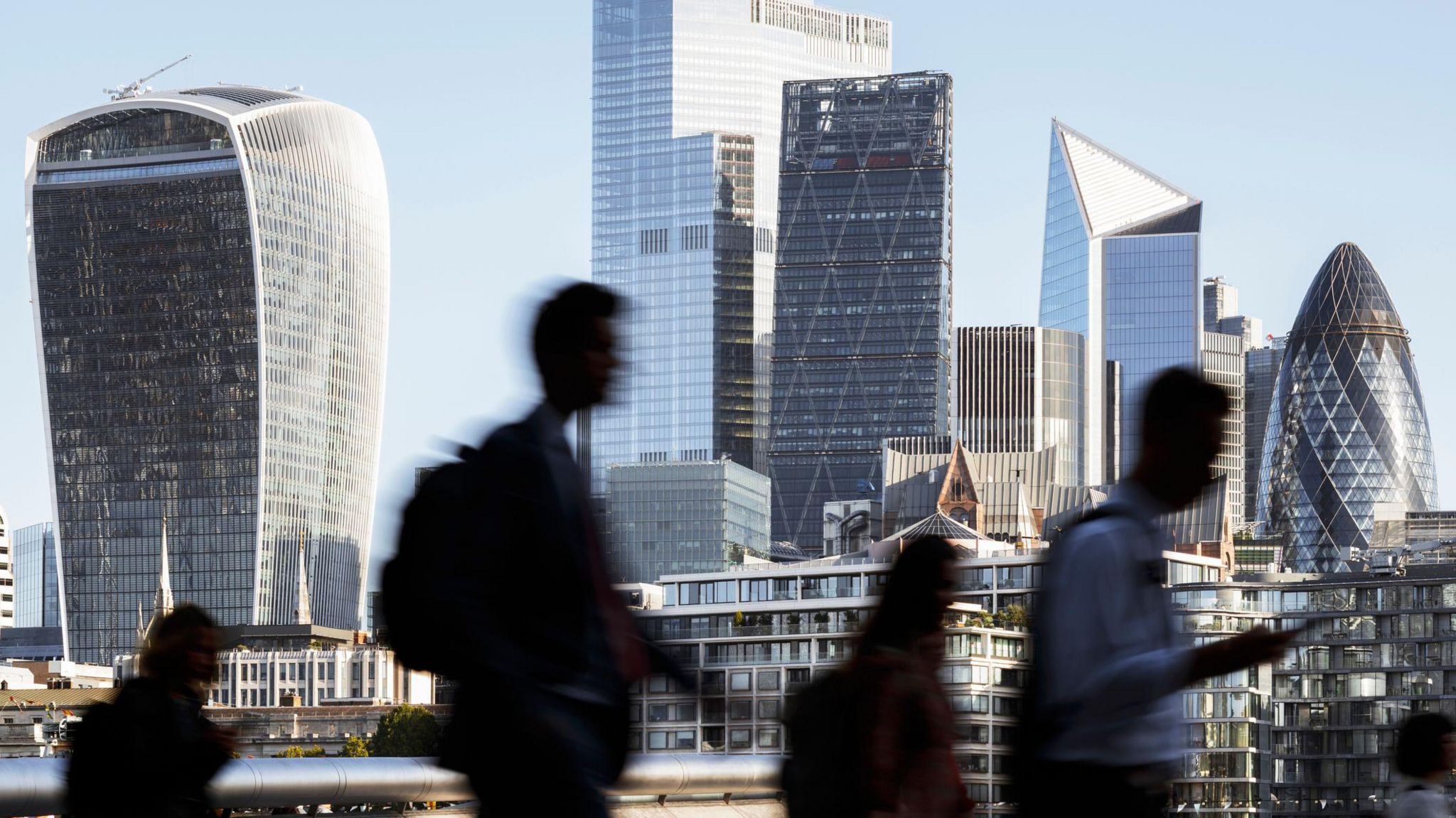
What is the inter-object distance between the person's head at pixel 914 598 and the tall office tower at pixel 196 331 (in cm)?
16785

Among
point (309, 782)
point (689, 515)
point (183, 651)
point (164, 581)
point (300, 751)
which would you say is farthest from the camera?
point (689, 515)

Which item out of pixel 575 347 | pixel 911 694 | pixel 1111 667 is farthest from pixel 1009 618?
pixel 575 347

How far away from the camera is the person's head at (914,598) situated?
6480mm

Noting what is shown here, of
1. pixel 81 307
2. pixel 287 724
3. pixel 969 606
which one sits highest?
pixel 81 307

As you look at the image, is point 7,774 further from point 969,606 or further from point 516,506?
point 969,606

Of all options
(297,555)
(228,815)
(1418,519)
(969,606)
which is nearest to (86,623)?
(297,555)

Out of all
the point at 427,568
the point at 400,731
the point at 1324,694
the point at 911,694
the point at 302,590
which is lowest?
the point at 400,731

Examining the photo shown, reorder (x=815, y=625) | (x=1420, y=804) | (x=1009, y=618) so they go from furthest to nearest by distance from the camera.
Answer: (x=815, y=625)
(x=1009, y=618)
(x=1420, y=804)

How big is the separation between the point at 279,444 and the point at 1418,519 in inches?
3664

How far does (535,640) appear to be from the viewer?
17.5ft

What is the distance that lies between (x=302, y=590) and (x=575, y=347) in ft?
588

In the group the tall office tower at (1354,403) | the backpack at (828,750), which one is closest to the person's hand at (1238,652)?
the backpack at (828,750)

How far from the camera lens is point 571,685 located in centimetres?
534

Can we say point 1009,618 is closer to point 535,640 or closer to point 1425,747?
point 1425,747
